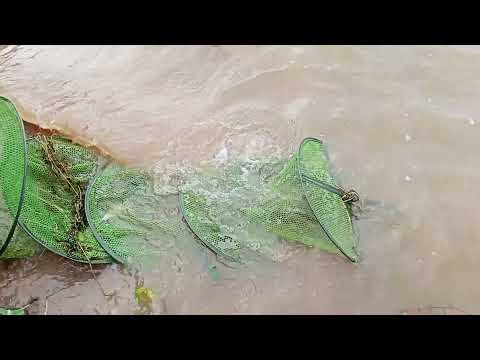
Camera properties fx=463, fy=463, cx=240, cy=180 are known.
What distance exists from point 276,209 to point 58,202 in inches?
84.9

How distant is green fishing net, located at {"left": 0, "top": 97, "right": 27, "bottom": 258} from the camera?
3.96 metres

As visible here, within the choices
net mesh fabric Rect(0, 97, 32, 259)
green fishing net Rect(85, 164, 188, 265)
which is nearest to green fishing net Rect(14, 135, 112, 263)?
green fishing net Rect(85, 164, 188, 265)

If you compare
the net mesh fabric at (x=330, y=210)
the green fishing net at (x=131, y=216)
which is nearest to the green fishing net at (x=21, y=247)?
the green fishing net at (x=131, y=216)

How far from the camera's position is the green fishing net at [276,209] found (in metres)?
4.41

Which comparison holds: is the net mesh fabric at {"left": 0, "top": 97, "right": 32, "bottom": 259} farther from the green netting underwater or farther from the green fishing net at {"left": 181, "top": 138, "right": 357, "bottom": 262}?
the green fishing net at {"left": 181, "top": 138, "right": 357, "bottom": 262}

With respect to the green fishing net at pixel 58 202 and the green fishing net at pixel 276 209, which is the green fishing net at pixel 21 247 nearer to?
the green fishing net at pixel 58 202

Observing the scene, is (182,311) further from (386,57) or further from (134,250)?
(386,57)

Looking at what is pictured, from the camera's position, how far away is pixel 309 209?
175 inches

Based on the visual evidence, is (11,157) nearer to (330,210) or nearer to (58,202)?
(58,202)

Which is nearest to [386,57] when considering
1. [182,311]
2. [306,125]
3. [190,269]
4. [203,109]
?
[306,125]

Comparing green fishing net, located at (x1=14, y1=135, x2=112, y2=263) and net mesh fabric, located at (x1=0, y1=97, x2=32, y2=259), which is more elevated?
net mesh fabric, located at (x1=0, y1=97, x2=32, y2=259)

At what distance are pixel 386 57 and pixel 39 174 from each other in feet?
14.1

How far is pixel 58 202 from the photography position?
4574 mm

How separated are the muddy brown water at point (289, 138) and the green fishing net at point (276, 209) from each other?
0.21 metres
